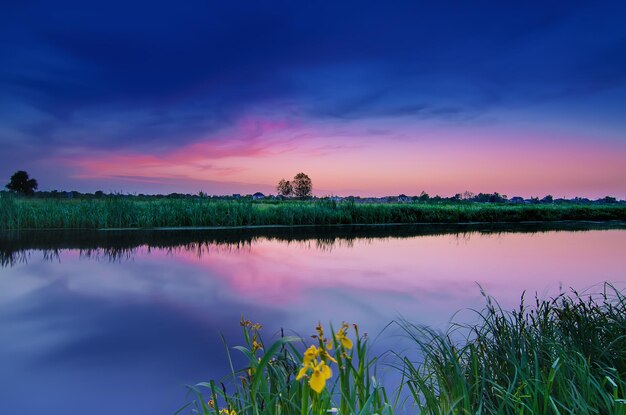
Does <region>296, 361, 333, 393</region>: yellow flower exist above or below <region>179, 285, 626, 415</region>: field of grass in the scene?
above

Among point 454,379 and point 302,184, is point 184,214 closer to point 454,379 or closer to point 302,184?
point 454,379

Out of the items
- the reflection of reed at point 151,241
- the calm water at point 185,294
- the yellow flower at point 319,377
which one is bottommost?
the calm water at point 185,294

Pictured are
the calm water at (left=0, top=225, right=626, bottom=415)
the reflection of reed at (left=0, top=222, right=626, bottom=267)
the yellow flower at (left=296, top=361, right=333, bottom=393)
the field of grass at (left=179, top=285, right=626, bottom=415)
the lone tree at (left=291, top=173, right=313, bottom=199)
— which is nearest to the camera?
the yellow flower at (left=296, top=361, right=333, bottom=393)

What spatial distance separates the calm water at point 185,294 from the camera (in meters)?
4.01

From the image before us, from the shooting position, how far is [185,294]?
7516 mm

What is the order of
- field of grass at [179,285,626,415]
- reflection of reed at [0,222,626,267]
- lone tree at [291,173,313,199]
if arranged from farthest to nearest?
Answer: lone tree at [291,173,313,199] → reflection of reed at [0,222,626,267] → field of grass at [179,285,626,415]

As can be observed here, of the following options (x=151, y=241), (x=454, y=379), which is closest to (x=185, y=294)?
Result: (x=454, y=379)

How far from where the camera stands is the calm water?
4.01m

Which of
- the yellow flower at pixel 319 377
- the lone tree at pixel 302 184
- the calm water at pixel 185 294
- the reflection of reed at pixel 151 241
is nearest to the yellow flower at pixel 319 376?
the yellow flower at pixel 319 377

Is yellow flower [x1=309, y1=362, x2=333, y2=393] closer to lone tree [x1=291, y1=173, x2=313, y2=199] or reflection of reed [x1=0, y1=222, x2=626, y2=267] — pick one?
reflection of reed [x1=0, y1=222, x2=626, y2=267]

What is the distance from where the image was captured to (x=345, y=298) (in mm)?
7293

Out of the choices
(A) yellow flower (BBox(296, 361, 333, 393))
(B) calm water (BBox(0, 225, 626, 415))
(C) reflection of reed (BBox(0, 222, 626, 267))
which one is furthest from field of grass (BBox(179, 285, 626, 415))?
(C) reflection of reed (BBox(0, 222, 626, 267))

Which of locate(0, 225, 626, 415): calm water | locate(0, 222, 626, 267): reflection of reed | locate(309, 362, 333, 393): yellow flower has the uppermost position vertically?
locate(309, 362, 333, 393): yellow flower

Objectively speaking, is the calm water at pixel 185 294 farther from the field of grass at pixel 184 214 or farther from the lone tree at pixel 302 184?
the lone tree at pixel 302 184
